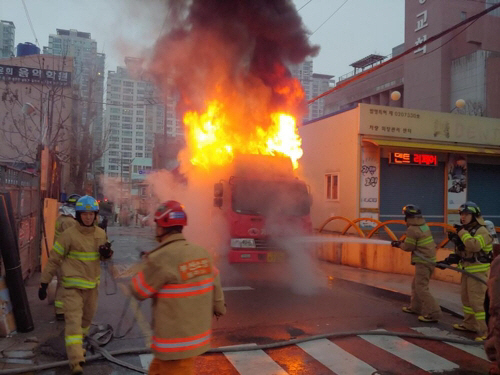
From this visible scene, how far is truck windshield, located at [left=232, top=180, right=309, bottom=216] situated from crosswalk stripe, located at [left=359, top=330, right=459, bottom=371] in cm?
398

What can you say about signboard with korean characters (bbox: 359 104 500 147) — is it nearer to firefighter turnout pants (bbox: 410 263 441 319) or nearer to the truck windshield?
the truck windshield

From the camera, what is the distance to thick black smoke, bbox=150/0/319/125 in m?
11.8

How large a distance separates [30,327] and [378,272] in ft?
25.9

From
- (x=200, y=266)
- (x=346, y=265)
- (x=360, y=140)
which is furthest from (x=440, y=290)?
(x=360, y=140)

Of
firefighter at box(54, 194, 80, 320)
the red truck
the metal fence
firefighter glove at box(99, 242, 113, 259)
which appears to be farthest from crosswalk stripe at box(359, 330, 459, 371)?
the metal fence

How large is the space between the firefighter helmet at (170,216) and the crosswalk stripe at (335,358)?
2.64m

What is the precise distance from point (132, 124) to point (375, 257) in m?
70.7

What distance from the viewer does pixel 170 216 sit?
9.61 feet

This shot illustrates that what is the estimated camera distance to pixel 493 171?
60.4 feet

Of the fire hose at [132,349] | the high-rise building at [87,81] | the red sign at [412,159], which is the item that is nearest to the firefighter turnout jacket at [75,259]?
the fire hose at [132,349]

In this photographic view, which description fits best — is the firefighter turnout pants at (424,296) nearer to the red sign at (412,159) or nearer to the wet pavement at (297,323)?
the wet pavement at (297,323)

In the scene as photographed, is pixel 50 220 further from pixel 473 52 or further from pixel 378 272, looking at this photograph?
pixel 473 52

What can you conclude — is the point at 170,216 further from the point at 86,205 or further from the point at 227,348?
the point at 227,348

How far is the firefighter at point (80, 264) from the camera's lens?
4.38 m
